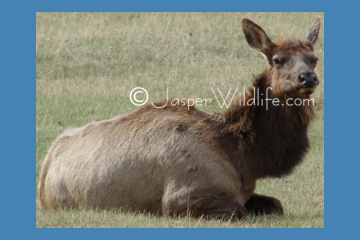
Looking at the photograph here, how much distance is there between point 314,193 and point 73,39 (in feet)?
43.9

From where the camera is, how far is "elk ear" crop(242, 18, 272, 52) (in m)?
7.46

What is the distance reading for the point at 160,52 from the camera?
17.9m

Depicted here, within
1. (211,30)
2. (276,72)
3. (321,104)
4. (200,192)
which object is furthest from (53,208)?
(211,30)

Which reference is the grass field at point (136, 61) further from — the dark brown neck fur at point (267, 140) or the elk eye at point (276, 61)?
the elk eye at point (276, 61)

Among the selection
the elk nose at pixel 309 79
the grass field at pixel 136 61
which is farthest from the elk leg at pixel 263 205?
the grass field at pixel 136 61

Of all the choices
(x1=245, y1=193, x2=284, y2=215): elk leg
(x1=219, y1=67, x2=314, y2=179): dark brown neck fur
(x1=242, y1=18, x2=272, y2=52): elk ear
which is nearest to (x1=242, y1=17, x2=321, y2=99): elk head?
(x1=242, y1=18, x2=272, y2=52): elk ear

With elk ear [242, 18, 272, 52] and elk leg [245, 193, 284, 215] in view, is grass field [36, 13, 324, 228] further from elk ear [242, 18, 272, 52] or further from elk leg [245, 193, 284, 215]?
elk ear [242, 18, 272, 52]

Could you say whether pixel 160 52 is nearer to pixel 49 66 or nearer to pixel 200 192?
pixel 49 66

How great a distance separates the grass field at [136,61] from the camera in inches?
564

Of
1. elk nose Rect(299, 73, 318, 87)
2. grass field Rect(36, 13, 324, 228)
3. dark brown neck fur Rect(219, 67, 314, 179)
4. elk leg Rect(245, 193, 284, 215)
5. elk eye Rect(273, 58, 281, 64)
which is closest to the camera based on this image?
elk nose Rect(299, 73, 318, 87)

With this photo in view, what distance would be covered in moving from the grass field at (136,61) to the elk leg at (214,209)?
3833 millimetres

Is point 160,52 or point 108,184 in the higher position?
point 160,52

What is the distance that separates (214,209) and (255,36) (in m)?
2.73

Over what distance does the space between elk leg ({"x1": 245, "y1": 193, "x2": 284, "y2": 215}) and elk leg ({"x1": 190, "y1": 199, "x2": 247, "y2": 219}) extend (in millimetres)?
652
